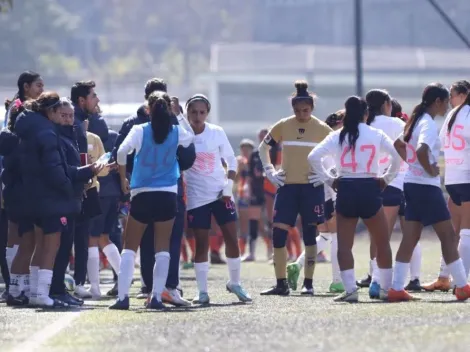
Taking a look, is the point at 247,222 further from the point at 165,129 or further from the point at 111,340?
the point at 111,340

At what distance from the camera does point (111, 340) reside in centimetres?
1043

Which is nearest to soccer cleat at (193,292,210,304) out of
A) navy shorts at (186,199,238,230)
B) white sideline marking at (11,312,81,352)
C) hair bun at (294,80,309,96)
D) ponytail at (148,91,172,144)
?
navy shorts at (186,199,238,230)

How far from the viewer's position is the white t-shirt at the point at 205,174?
560 inches

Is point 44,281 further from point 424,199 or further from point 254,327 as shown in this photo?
point 424,199

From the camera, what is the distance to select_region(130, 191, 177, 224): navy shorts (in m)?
13.1

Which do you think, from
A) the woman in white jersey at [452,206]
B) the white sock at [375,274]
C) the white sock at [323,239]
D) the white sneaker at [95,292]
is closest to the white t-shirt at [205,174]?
the white sock at [375,274]

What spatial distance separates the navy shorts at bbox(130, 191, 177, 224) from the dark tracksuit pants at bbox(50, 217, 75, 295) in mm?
1157

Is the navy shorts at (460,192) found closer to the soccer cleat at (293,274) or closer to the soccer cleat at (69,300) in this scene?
the soccer cleat at (293,274)

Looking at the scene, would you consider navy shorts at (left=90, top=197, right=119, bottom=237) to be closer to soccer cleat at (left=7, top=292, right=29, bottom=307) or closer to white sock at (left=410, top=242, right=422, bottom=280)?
soccer cleat at (left=7, top=292, right=29, bottom=307)

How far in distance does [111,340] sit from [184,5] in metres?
129

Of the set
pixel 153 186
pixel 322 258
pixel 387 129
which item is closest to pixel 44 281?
pixel 153 186

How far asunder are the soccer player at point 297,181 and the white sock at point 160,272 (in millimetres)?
2290

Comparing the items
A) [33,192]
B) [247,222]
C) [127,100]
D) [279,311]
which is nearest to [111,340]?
[279,311]

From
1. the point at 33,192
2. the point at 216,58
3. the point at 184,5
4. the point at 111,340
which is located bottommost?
the point at 111,340
